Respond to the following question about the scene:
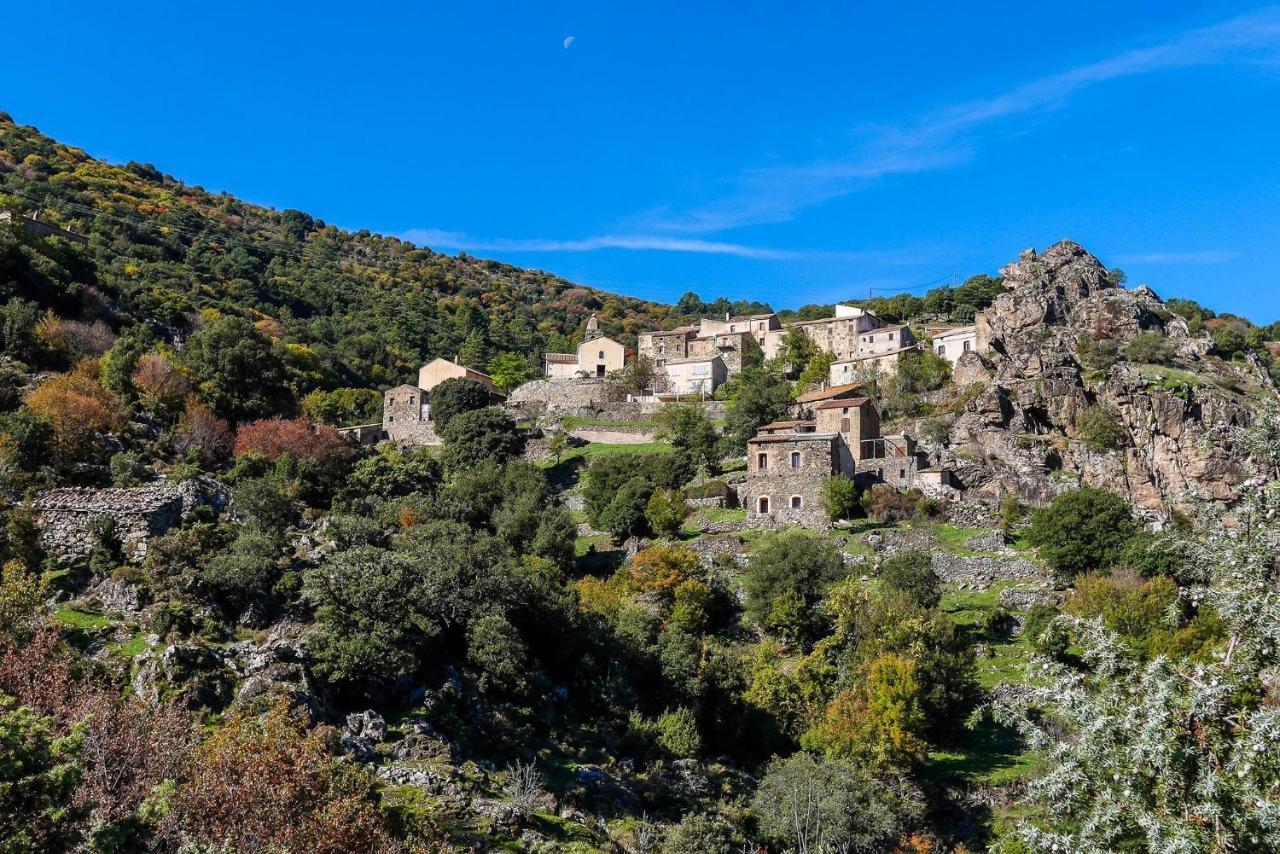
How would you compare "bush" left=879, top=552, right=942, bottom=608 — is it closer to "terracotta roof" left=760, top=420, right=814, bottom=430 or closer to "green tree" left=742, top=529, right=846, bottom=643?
"green tree" left=742, top=529, right=846, bottom=643

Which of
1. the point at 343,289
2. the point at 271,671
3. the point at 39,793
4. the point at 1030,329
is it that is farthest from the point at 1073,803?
the point at 343,289

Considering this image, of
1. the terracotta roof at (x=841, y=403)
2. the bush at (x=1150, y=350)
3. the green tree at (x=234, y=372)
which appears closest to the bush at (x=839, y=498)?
the terracotta roof at (x=841, y=403)

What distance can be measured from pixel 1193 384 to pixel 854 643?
3487cm

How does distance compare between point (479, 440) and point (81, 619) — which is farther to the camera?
point (479, 440)

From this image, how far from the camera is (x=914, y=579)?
36.2 metres

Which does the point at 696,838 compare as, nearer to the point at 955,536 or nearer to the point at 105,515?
the point at 105,515

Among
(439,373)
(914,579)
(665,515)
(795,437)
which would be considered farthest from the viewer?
(439,373)

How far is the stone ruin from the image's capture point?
83.6 ft

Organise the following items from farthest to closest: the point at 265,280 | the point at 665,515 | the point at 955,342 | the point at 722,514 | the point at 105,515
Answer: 1. the point at 265,280
2. the point at 955,342
3. the point at 722,514
4. the point at 665,515
5. the point at 105,515

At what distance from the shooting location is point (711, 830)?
2064 cm

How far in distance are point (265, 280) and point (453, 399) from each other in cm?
5141

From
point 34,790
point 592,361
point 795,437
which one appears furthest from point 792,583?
point 592,361

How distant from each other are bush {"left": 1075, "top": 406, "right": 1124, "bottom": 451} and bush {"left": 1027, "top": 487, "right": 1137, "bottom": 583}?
12.9 meters

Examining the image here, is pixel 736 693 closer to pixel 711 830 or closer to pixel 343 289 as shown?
pixel 711 830
